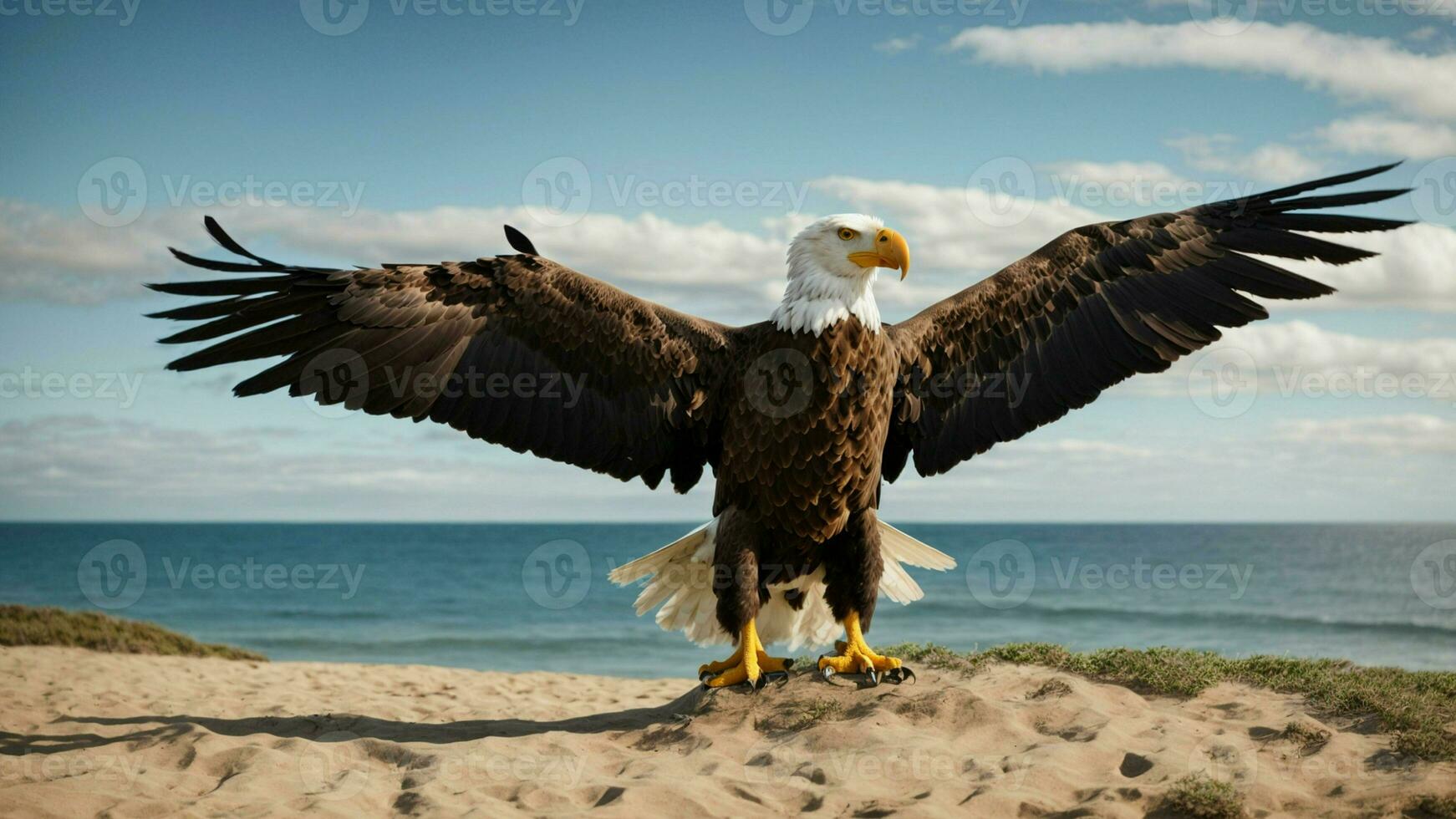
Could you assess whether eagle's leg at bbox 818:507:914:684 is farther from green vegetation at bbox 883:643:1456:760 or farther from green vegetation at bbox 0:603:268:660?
green vegetation at bbox 0:603:268:660

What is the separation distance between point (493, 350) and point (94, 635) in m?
7.74

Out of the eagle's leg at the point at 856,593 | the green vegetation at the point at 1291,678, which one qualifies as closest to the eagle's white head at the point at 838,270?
the eagle's leg at the point at 856,593

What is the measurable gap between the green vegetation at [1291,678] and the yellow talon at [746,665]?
36.5 inches

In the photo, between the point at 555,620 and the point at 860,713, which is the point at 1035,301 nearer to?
the point at 860,713

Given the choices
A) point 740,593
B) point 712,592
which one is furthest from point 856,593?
point 712,592

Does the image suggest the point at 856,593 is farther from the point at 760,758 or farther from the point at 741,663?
the point at 760,758

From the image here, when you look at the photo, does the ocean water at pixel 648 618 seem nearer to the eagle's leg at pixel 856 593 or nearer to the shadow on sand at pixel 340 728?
the eagle's leg at pixel 856 593

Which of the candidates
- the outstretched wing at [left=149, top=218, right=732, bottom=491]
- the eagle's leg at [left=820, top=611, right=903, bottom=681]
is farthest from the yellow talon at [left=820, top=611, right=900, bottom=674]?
the outstretched wing at [left=149, top=218, right=732, bottom=491]

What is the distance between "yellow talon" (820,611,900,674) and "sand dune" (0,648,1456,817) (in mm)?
166

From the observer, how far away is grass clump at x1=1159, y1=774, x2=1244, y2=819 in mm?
3646

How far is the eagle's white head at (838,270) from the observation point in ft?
16.5

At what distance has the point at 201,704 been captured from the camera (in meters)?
6.76

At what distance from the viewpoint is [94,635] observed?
1023cm

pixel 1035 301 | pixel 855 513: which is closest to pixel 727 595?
pixel 855 513
